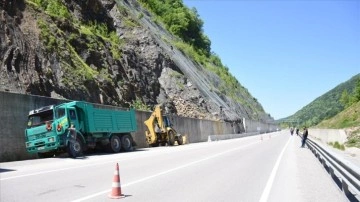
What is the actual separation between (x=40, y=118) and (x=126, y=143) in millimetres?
7637

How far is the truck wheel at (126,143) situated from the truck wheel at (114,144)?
0.68 metres

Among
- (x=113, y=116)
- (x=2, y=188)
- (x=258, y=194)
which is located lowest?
(x=258, y=194)

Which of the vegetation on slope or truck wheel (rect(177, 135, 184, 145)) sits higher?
the vegetation on slope

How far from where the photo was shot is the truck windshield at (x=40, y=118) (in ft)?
67.8

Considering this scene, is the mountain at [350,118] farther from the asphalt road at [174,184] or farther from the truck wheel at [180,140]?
the asphalt road at [174,184]

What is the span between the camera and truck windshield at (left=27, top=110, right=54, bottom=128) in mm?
20672

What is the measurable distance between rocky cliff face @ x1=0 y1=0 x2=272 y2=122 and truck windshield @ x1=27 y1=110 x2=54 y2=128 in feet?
28.5

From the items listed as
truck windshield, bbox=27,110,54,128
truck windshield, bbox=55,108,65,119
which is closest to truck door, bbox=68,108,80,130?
truck windshield, bbox=55,108,65,119

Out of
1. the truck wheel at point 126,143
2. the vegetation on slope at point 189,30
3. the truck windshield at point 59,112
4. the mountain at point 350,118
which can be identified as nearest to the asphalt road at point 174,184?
the truck windshield at point 59,112

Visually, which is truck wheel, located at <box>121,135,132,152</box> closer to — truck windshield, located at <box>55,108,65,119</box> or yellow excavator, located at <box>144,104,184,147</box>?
truck windshield, located at <box>55,108,65,119</box>

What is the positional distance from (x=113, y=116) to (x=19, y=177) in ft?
46.0

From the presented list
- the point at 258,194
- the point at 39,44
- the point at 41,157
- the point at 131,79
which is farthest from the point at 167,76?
the point at 258,194

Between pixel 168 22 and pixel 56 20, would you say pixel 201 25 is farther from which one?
pixel 56 20

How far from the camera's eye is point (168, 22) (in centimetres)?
9944
